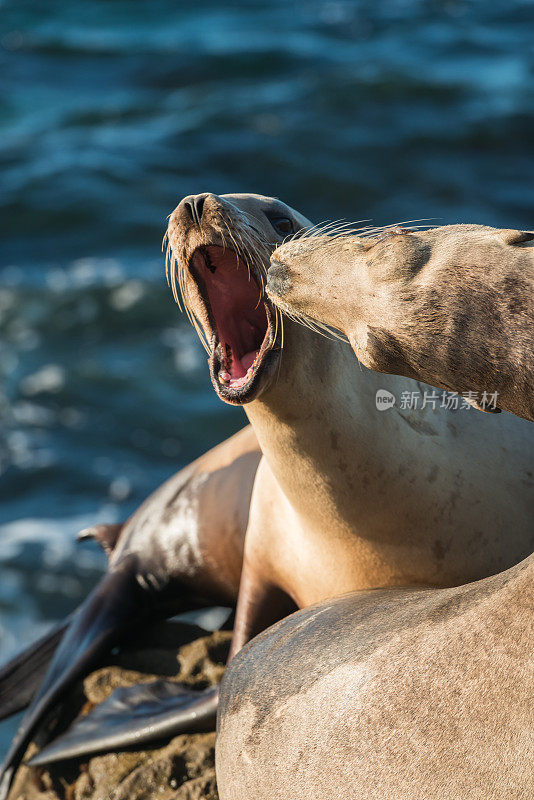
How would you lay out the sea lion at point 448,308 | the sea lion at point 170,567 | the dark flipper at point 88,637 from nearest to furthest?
the sea lion at point 448,308 → the dark flipper at point 88,637 → the sea lion at point 170,567

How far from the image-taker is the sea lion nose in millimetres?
3738

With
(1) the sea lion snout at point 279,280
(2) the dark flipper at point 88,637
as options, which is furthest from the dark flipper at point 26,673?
(1) the sea lion snout at point 279,280

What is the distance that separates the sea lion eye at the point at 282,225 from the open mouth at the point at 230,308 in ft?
0.65

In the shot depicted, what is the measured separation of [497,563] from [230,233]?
5.11 ft

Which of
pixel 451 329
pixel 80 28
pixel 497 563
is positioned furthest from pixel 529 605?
pixel 80 28

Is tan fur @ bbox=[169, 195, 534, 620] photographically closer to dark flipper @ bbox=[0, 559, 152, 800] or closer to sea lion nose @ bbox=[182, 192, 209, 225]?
sea lion nose @ bbox=[182, 192, 209, 225]

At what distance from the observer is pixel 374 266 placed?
2.32 metres

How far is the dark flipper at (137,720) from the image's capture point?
4.20 meters

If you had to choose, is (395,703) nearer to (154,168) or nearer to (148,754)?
(148,754)

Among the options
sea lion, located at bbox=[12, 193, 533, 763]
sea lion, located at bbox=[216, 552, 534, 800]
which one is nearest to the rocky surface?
sea lion, located at bbox=[216, 552, 534, 800]

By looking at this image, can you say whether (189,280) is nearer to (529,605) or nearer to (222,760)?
(222,760)

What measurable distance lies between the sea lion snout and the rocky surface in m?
2.16

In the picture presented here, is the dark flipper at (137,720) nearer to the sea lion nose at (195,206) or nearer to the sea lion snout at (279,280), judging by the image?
the sea lion nose at (195,206)
